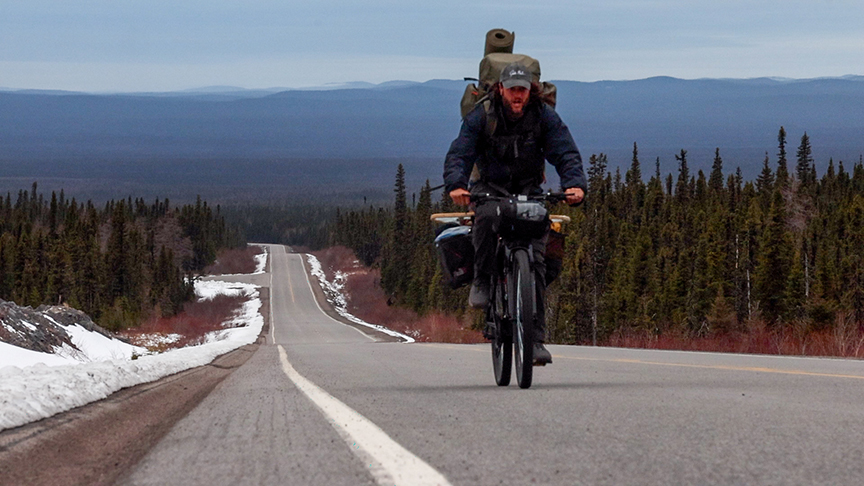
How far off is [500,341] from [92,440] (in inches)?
137

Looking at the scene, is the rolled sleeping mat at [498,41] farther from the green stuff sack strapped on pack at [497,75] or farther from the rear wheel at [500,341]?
the rear wheel at [500,341]

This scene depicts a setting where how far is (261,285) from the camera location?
138m

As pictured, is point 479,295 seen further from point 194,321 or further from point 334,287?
point 334,287

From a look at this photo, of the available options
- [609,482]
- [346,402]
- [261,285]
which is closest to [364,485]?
[609,482]

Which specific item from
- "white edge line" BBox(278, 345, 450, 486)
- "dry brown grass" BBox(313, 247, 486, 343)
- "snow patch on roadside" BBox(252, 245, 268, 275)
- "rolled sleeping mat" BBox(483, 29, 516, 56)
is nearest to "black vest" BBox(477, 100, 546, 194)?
"rolled sleeping mat" BBox(483, 29, 516, 56)

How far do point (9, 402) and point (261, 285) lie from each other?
444 ft

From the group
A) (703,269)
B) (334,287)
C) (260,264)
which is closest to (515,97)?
(703,269)

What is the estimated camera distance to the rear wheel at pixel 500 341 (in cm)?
701

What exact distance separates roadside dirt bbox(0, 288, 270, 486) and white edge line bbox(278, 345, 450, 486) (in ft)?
2.84

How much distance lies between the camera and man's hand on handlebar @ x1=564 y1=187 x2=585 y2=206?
683 cm

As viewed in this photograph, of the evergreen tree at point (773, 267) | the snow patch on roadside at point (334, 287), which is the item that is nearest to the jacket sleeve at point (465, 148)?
the evergreen tree at point (773, 267)

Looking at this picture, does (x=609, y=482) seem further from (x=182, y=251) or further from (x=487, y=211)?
(x=182, y=251)

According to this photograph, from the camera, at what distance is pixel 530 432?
421 centimetres

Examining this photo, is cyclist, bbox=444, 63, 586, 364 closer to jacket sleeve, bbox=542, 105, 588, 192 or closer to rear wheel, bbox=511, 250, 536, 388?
jacket sleeve, bbox=542, 105, 588, 192
